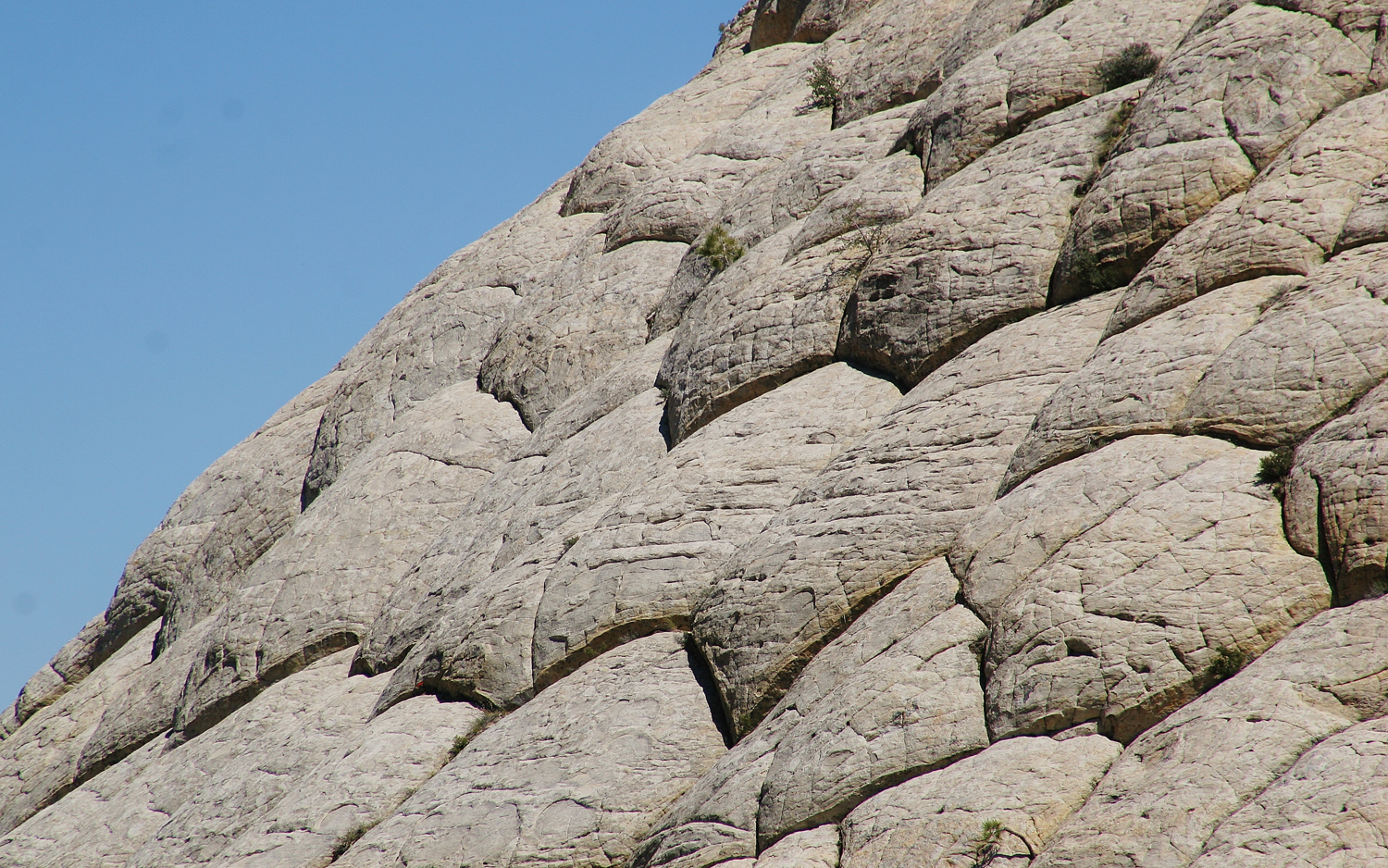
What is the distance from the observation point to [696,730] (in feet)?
41.8

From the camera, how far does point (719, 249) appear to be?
20.1m

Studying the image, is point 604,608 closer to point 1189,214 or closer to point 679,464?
point 679,464

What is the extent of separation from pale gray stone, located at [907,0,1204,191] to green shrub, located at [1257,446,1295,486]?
8.06 m

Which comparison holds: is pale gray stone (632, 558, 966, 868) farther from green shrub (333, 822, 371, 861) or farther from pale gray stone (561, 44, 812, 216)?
pale gray stone (561, 44, 812, 216)

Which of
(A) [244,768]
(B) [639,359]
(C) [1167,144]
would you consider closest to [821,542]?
(C) [1167,144]

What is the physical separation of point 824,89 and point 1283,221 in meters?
13.0

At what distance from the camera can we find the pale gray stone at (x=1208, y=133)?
526 inches

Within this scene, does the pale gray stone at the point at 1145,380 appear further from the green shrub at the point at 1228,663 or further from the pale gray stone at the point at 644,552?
the pale gray stone at the point at 644,552

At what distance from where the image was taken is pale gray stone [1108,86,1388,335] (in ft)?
39.0

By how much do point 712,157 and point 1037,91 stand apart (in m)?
8.56

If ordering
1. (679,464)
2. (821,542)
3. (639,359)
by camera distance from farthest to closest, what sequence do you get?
(639,359)
(679,464)
(821,542)

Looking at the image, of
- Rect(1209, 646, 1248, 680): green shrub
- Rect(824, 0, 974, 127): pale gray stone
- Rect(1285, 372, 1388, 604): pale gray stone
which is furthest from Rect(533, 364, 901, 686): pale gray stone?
Rect(824, 0, 974, 127): pale gray stone

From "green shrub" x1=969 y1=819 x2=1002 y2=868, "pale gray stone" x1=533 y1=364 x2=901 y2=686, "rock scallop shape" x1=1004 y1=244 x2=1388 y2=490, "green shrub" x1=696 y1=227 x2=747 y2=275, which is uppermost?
"green shrub" x1=696 y1=227 x2=747 y2=275

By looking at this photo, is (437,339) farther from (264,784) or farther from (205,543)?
(264,784)
